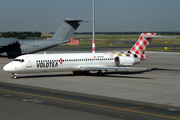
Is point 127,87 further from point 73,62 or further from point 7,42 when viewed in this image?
point 7,42

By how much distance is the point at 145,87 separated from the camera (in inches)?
1067

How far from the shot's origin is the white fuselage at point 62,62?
3250 cm

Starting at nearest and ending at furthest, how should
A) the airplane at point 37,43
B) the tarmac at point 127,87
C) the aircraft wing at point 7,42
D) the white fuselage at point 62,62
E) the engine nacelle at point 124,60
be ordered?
the tarmac at point 127,87 → the white fuselage at point 62,62 → the engine nacelle at point 124,60 → the airplane at point 37,43 → the aircraft wing at point 7,42

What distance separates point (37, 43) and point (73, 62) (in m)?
26.7

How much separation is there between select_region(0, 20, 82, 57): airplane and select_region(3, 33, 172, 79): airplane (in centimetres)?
2040

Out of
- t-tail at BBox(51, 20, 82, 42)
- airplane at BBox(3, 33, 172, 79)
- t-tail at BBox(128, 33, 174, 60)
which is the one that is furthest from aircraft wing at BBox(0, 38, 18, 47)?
t-tail at BBox(128, 33, 174, 60)

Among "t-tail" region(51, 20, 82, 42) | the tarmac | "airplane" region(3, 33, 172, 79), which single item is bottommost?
the tarmac

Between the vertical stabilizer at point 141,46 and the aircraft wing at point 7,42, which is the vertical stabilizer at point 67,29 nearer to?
the aircraft wing at point 7,42

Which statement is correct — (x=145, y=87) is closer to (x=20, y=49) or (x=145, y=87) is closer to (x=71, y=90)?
(x=71, y=90)

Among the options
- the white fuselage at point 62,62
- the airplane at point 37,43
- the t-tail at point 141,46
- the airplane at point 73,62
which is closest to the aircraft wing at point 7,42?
the airplane at point 37,43

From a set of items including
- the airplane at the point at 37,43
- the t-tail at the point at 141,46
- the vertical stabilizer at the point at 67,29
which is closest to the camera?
the t-tail at the point at 141,46

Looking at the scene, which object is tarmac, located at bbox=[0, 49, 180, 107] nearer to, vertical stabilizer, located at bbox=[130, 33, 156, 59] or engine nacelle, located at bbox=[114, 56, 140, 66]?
engine nacelle, located at bbox=[114, 56, 140, 66]

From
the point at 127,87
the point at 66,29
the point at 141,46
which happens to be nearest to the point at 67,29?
the point at 66,29

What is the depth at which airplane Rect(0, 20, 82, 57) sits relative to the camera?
56.4m
